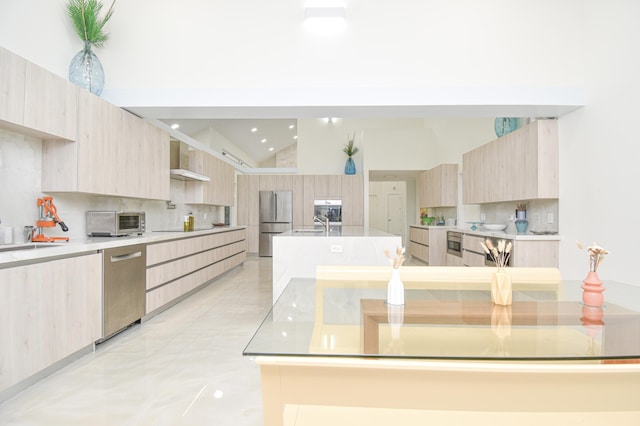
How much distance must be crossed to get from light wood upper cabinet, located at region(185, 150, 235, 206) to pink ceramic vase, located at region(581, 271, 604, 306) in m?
5.67

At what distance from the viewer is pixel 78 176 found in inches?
118

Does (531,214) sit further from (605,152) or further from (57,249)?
(57,249)

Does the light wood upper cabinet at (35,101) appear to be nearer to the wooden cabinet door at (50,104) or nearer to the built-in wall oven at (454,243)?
the wooden cabinet door at (50,104)

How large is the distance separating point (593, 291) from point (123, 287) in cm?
341

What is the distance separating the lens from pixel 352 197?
30.2 ft

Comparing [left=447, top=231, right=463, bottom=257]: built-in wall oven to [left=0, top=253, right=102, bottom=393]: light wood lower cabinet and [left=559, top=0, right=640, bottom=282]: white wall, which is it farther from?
[left=0, top=253, right=102, bottom=393]: light wood lower cabinet

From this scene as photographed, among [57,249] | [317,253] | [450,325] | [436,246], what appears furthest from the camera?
[436,246]

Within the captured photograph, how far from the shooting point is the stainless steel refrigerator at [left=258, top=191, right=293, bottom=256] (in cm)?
934

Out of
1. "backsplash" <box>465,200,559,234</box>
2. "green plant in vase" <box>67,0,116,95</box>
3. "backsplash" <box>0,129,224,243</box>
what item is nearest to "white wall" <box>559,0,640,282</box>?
"backsplash" <box>465,200,559,234</box>

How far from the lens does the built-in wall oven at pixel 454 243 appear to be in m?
5.91

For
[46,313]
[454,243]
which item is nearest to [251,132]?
[454,243]

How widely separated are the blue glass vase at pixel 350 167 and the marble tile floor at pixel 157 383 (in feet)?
20.5

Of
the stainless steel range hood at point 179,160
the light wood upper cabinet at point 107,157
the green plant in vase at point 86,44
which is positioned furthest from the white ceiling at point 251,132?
the green plant in vase at point 86,44

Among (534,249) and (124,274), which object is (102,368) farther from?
(534,249)
